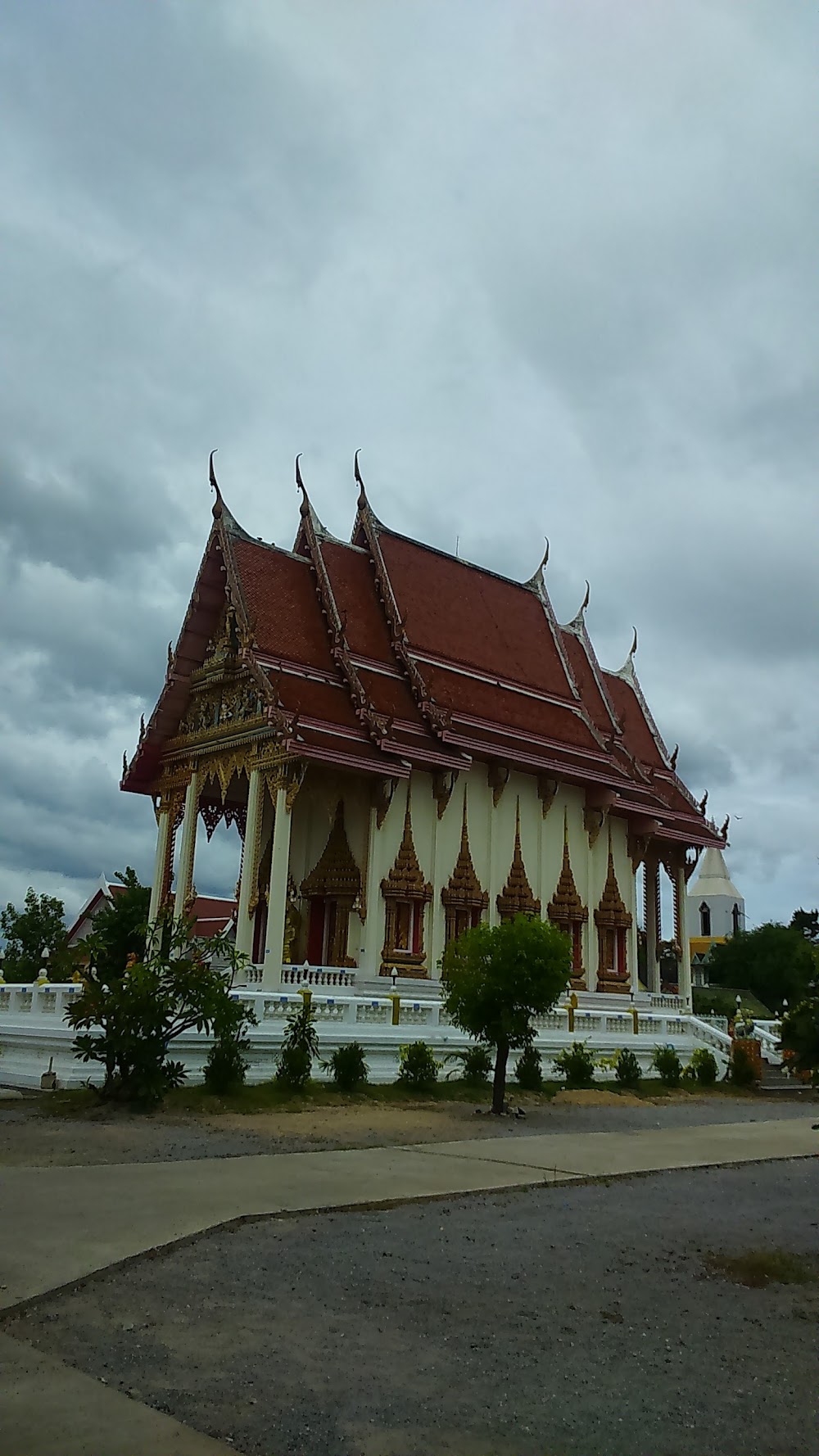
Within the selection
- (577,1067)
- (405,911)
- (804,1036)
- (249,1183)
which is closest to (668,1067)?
(577,1067)

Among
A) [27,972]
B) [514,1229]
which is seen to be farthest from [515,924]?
[27,972]

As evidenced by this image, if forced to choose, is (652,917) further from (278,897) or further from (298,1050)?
(298,1050)

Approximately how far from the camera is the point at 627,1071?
1767cm

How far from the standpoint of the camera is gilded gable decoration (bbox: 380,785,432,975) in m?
20.2

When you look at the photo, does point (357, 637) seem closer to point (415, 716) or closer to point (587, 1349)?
point (415, 716)

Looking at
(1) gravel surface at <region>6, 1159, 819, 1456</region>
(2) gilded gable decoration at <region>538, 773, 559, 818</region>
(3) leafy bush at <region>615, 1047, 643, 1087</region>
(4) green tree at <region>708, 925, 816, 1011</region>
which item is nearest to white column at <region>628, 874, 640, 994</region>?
(2) gilded gable decoration at <region>538, 773, 559, 818</region>

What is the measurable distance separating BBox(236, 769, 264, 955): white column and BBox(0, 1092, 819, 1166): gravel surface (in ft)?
18.9

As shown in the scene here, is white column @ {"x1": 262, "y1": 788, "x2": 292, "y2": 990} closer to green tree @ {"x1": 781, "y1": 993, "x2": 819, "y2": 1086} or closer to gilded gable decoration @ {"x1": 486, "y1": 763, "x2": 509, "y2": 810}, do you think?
gilded gable decoration @ {"x1": 486, "y1": 763, "x2": 509, "y2": 810}

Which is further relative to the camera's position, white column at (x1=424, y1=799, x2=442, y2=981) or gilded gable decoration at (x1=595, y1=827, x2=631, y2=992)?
gilded gable decoration at (x1=595, y1=827, x2=631, y2=992)

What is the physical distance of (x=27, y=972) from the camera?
112 feet

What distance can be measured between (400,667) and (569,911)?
20.9ft

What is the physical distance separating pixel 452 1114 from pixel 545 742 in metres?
11.5

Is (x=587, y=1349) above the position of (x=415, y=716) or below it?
below

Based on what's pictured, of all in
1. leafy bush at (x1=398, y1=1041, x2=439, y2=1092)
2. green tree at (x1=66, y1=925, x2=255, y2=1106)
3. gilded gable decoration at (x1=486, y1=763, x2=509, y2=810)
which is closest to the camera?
green tree at (x1=66, y1=925, x2=255, y2=1106)
